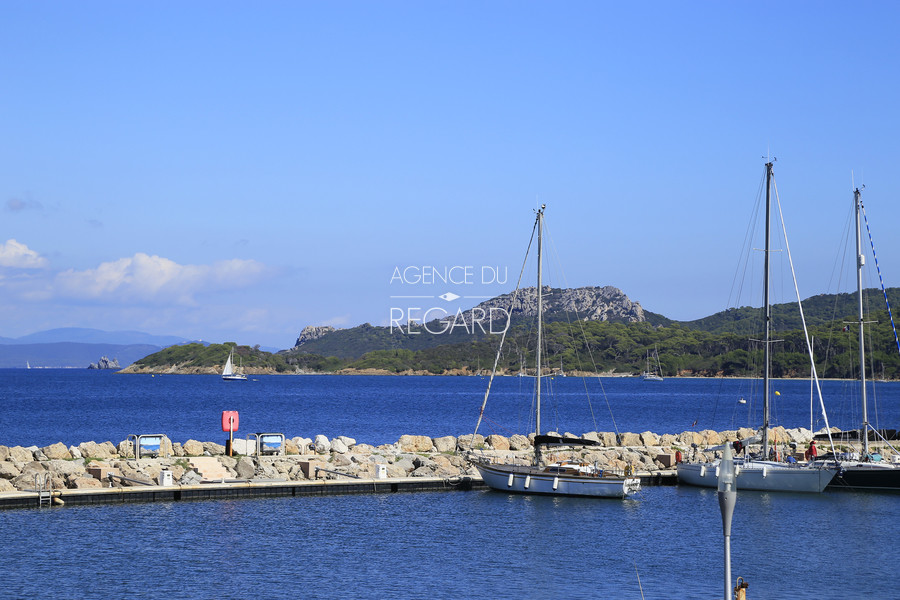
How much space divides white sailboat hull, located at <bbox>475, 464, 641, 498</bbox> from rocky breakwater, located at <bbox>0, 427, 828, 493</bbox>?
8.13 feet

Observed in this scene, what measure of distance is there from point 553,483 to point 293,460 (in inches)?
455

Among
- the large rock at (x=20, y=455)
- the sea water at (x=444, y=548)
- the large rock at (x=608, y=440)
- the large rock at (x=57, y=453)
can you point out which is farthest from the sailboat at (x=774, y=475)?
the large rock at (x=20, y=455)

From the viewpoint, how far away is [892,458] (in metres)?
50.5

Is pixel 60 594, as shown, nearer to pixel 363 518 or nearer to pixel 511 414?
pixel 363 518

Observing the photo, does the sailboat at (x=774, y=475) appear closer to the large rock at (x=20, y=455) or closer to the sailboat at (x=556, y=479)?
the sailboat at (x=556, y=479)

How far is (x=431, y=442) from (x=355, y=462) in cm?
719

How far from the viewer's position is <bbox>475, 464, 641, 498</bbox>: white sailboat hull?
41562mm

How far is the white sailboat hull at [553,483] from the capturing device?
4156cm

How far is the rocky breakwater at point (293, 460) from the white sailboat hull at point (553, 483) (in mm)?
2479

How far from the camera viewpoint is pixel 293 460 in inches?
1781

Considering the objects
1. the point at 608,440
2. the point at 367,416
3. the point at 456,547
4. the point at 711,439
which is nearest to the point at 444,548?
the point at 456,547

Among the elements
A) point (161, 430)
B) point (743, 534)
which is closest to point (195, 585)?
point (743, 534)

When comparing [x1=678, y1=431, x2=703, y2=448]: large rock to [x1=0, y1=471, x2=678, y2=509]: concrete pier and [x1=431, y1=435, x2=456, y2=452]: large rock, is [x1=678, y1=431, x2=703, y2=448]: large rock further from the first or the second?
[x1=431, y1=435, x2=456, y2=452]: large rock

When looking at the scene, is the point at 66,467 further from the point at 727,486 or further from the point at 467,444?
the point at 727,486
